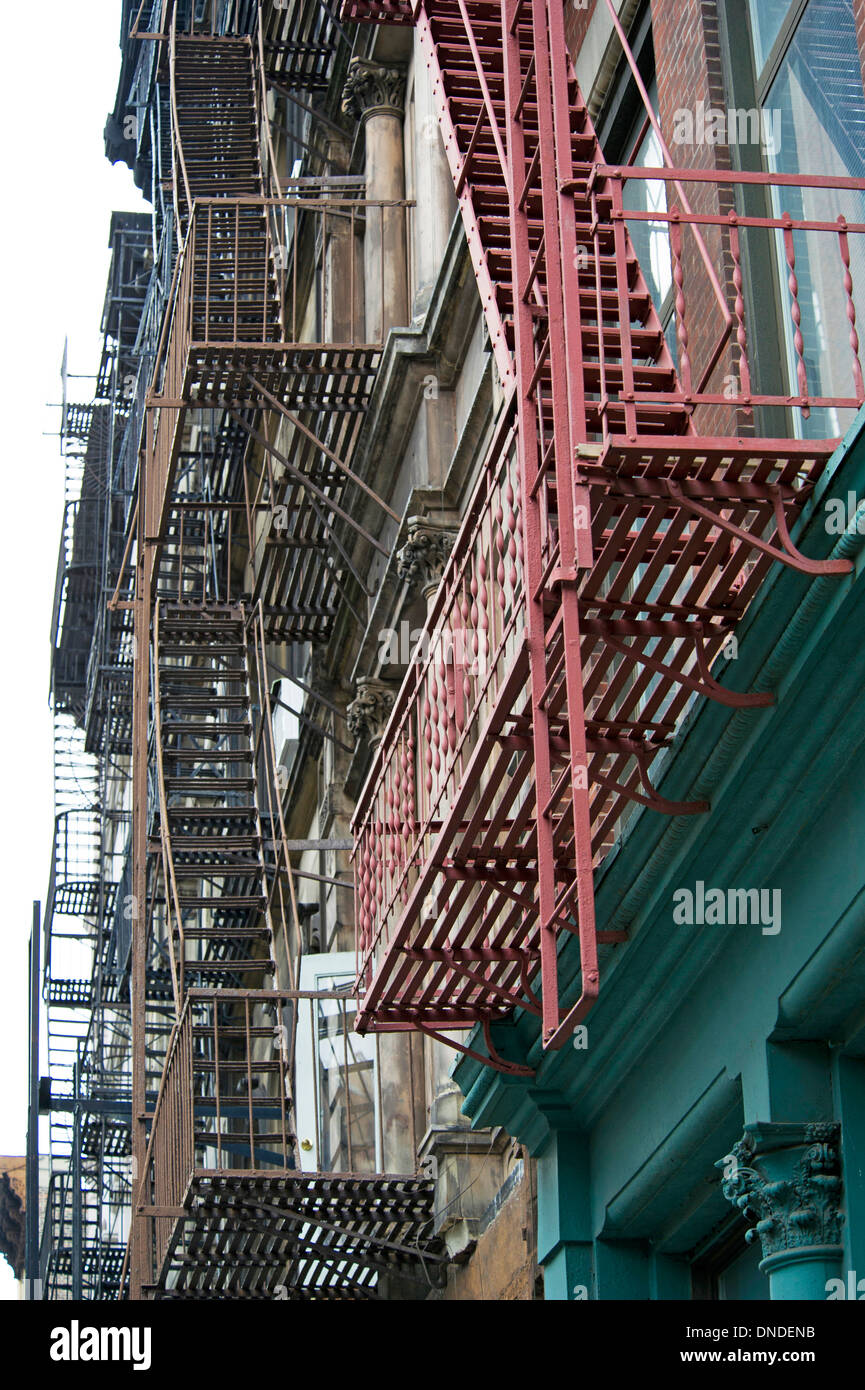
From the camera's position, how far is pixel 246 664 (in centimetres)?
2105

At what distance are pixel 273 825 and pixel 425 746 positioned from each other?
979 centimetres

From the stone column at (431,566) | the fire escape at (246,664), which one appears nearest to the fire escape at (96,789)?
the fire escape at (246,664)

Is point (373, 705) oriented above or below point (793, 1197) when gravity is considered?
above

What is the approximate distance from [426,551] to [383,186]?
4.93 metres

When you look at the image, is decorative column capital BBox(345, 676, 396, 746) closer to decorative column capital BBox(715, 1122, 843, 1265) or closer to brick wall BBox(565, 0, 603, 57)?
brick wall BBox(565, 0, 603, 57)

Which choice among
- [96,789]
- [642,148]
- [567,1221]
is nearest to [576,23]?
[642,148]

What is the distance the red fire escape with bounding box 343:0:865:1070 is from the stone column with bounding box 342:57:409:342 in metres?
6.47

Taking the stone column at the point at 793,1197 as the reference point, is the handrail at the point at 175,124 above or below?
above

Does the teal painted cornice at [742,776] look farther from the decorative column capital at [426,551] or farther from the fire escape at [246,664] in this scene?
the decorative column capital at [426,551]

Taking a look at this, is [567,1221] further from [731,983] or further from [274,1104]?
[274,1104]

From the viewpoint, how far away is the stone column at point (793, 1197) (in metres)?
7.83

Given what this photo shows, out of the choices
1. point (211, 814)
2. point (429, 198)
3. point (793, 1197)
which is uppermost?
point (429, 198)
